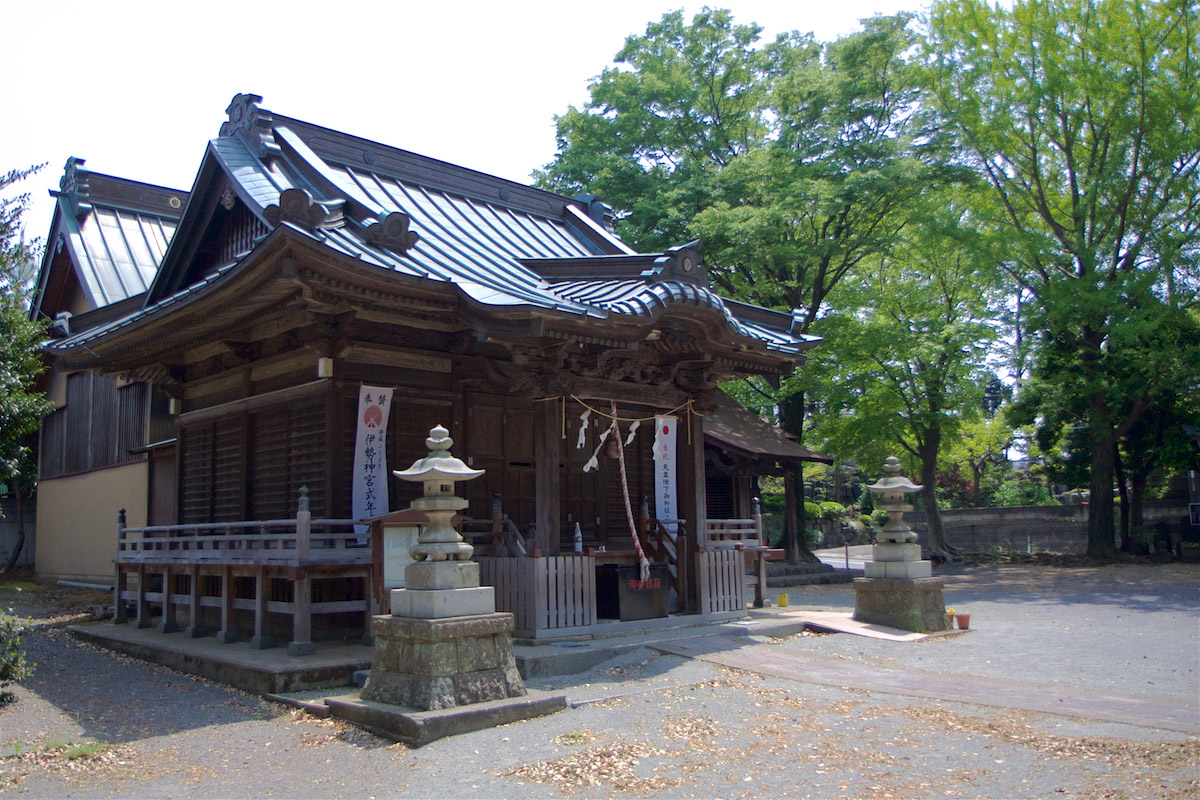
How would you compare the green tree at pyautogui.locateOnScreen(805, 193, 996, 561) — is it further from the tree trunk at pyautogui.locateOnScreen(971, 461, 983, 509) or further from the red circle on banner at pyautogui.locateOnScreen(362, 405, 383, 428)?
the red circle on banner at pyautogui.locateOnScreen(362, 405, 383, 428)

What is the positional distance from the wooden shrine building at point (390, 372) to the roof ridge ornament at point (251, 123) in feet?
0.15

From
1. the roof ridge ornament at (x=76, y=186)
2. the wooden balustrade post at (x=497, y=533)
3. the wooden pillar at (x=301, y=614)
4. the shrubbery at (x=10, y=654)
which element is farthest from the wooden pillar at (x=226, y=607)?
the roof ridge ornament at (x=76, y=186)

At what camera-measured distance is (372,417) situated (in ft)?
38.4

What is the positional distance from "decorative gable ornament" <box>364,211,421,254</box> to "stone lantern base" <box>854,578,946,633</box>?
8.11 m

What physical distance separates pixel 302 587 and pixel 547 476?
10.6 feet

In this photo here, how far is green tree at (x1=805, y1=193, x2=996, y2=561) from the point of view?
24.2 meters

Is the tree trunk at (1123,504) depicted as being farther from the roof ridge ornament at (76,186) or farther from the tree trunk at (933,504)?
the roof ridge ornament at (76,186)

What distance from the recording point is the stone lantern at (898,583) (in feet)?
40.7

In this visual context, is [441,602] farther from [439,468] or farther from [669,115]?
[669,115]

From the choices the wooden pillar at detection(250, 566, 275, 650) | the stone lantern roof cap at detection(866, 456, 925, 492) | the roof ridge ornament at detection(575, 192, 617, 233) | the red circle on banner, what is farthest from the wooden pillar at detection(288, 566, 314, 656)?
the roof ridge ornament at detection(575, 192, 617, 233)

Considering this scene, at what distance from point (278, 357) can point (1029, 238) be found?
1978 centimetres

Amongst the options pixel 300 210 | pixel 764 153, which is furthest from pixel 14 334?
pixel 764 153

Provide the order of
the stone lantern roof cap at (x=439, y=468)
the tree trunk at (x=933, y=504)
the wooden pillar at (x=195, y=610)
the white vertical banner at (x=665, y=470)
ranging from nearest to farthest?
1. the stone lantern roof cap at (x=439, y=468)
2. the wooden pillar at (x=195, y=610)
3. the white vertical banner at (x=665, y=470)
4. the tree trunk at (x=933, y=504)

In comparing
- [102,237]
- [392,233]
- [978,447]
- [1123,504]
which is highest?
[102,237]
